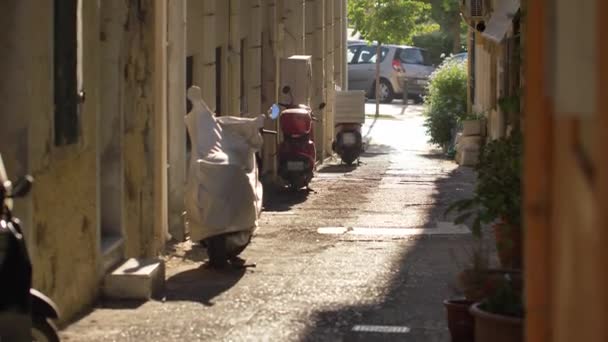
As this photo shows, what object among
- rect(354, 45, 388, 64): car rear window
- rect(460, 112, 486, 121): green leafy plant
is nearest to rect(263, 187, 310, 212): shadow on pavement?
rect(460, 112, 486, 121): green leafy plant

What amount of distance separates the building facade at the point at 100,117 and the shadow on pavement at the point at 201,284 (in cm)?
46

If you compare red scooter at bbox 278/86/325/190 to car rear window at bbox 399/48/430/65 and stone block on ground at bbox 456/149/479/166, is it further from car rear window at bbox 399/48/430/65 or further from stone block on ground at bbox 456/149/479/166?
car rear window at bbox 399/48/430/65

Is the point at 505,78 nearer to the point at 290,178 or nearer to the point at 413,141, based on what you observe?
the point at 290,178

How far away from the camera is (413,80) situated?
41438 millimetres

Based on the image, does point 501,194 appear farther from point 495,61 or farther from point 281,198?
point 495,61

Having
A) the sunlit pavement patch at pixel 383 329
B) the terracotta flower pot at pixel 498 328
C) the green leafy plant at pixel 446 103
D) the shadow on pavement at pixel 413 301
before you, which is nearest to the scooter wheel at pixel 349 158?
the green leafy plant at pixel 446 103

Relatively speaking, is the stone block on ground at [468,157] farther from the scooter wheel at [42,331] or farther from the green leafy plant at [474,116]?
the scooter wheel at [42,331]

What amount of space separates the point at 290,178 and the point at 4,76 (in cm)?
1013

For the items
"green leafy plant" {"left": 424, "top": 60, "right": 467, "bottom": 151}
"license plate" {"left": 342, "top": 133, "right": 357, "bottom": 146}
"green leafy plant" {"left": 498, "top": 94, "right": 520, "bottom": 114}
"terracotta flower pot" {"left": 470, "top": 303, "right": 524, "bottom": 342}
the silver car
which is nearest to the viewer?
"terracotta flower pot" {"left": 470, "top": 303, "right": 524, "bottom": 342}

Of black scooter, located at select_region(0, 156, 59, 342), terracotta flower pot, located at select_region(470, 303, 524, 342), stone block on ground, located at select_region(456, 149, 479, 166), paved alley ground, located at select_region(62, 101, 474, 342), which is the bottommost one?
stone block on ground, located at select_region(456, 149, 479, 166)

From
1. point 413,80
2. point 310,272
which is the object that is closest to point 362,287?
point 310,272

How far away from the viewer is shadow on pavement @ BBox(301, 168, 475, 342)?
822 centimetres

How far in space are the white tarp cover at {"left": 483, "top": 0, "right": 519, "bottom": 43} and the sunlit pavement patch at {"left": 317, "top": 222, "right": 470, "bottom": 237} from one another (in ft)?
12.1

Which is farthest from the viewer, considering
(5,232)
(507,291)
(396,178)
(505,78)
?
(396,178)
